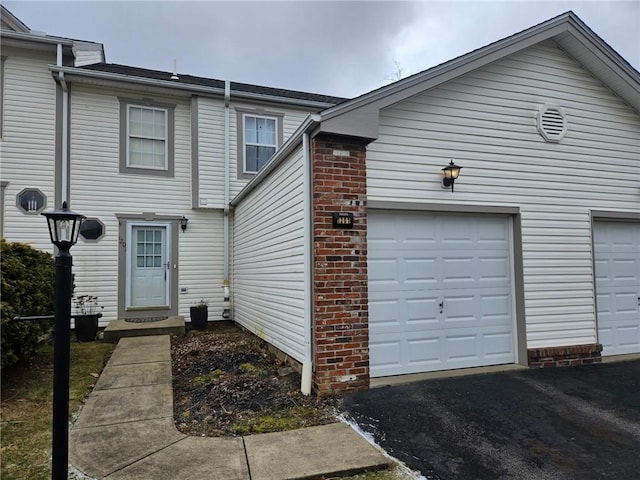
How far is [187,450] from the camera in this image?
318 cm

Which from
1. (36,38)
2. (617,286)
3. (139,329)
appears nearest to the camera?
(617,286)

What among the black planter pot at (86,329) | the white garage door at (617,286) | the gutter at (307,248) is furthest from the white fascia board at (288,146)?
the white garage door at (617,286)

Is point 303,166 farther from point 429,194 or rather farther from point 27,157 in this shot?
point 27,157

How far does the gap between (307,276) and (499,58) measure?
392cm

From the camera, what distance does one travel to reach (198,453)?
3123 millimetres

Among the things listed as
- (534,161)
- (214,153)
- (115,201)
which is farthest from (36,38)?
(534,161)

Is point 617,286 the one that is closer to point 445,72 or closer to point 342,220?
point 445,72

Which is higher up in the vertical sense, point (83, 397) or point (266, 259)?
point (266, 259)

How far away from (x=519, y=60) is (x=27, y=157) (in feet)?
31.4

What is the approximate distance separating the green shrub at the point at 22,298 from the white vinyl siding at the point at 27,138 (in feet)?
10.6

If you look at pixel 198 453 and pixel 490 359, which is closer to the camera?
pixel 198 453

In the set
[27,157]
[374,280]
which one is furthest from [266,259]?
[27,157]

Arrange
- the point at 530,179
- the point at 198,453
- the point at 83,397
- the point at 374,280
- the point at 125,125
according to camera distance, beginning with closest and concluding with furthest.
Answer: the point at 198,453, the point at 83,397, the point at 374,280, the point at 530,179, the point at 125,125

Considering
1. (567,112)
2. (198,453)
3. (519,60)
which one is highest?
(519,60)
